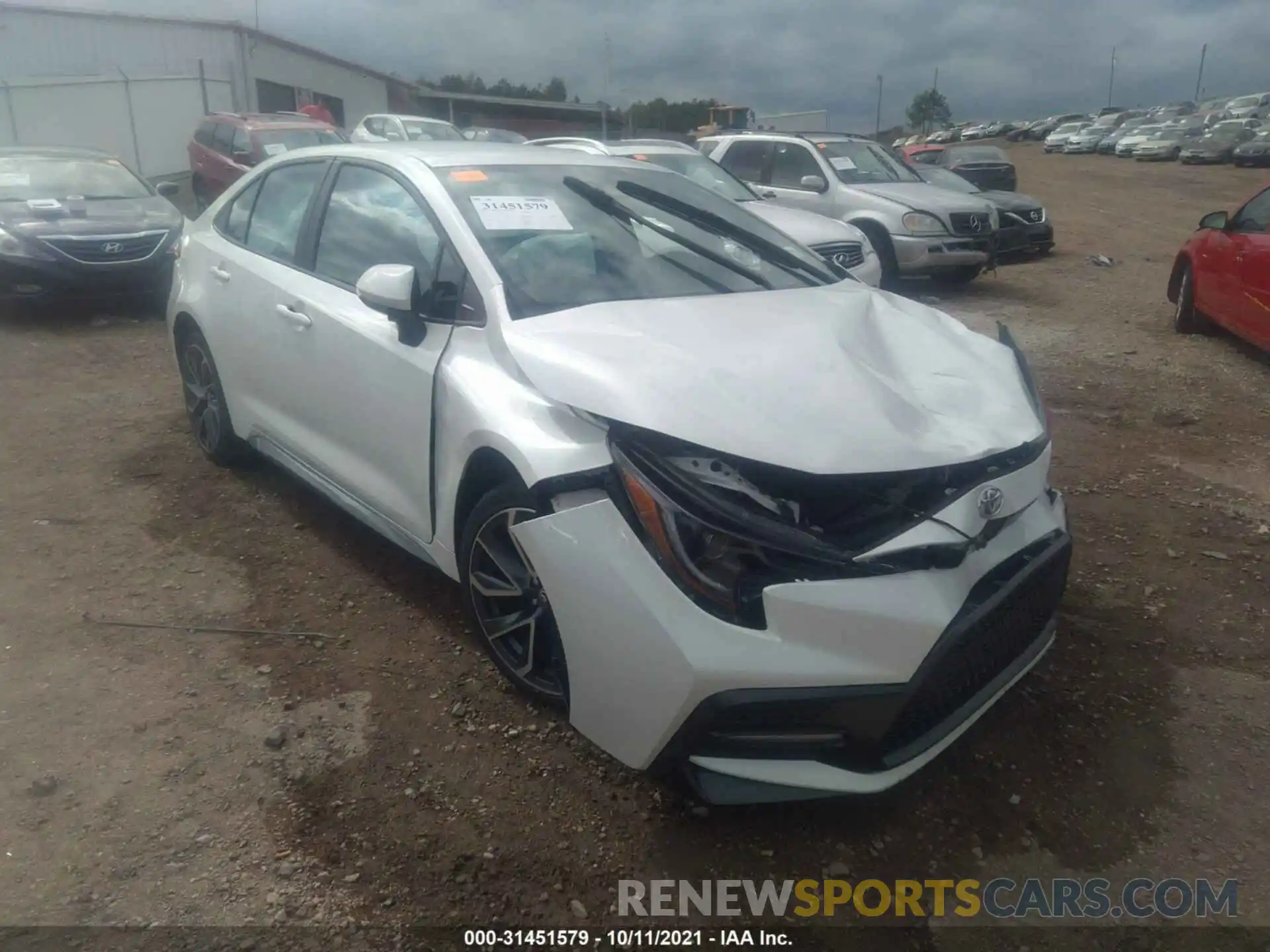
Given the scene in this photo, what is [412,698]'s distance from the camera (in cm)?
331

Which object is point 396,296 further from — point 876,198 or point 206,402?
point 876,198

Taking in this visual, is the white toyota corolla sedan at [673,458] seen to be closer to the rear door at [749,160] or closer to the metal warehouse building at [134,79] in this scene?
the rear door at [749,160]

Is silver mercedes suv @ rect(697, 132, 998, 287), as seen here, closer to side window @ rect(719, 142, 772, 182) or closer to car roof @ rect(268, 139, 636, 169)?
side window @ rect(719, 142, 772, 182)

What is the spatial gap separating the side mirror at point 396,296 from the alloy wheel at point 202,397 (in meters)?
1.91

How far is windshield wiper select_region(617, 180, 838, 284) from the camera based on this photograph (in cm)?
401

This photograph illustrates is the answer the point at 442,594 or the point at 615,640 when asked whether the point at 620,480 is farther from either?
the point at 442,594

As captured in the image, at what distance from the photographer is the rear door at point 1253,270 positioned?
23.3 feet

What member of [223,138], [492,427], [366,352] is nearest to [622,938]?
[492,427]

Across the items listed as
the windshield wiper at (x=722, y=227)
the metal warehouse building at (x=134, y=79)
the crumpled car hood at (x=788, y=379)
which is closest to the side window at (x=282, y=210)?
the windshield wiper at (x=722, y=227)

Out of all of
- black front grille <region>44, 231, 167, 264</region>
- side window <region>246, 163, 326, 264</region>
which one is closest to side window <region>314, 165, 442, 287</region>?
side window <region>246, 163, 326, 264</region>

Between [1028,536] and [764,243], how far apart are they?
1.80 meters

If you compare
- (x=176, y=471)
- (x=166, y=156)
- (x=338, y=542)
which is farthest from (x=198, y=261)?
(x=166, y=156)

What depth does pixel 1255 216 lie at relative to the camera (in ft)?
24.9

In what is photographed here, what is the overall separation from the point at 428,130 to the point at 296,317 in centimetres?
1967
